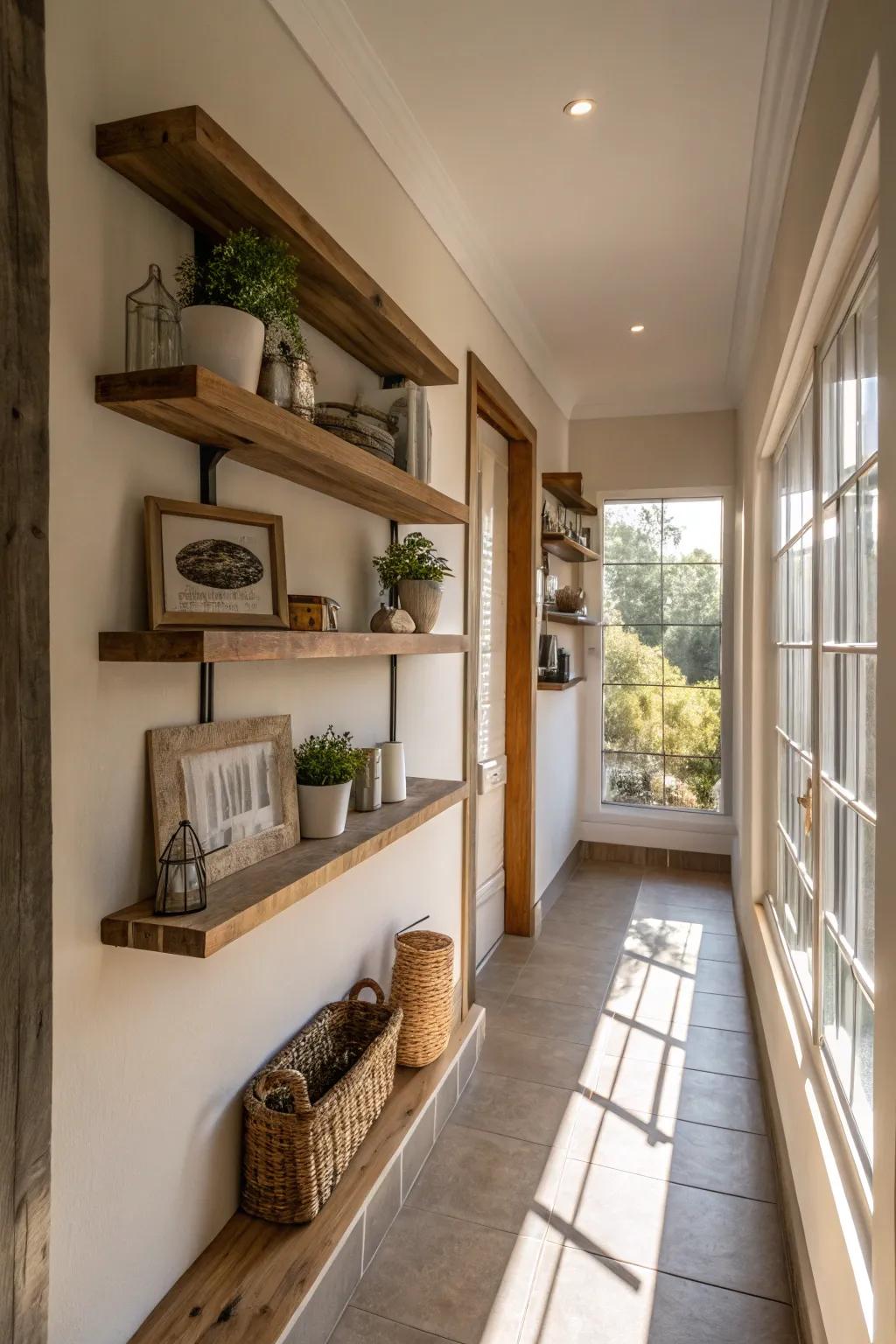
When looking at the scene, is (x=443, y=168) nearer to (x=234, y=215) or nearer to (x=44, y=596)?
(x=234, y=215)

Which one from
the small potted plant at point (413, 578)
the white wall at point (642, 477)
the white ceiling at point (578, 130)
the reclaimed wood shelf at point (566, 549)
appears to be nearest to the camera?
the white ceiling at point (578, 130)

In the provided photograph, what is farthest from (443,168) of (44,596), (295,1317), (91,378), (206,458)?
(295,1317)

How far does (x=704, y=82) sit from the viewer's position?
1.93 meters

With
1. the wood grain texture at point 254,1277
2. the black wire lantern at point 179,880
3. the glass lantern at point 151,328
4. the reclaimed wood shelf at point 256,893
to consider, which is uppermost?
the glass lantern at point 151,328

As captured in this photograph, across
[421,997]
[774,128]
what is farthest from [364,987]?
[774,128]

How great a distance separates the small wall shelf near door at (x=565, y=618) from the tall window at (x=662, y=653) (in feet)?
2.03

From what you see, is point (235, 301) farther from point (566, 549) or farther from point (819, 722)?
point (566, 549)

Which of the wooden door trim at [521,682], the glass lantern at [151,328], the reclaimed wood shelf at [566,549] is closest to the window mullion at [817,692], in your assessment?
the glass lantern at [151,328]

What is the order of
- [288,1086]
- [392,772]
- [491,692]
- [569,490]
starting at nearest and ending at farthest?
[288,1086], [392,772], [491,692], [569,490]

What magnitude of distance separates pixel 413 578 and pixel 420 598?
0.05 metres

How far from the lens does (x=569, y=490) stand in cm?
424

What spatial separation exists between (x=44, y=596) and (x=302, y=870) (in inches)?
25.4

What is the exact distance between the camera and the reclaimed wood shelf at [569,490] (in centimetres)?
405

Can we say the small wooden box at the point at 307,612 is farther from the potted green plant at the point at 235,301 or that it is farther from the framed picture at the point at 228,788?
the potted green plant at the point at 235,301
